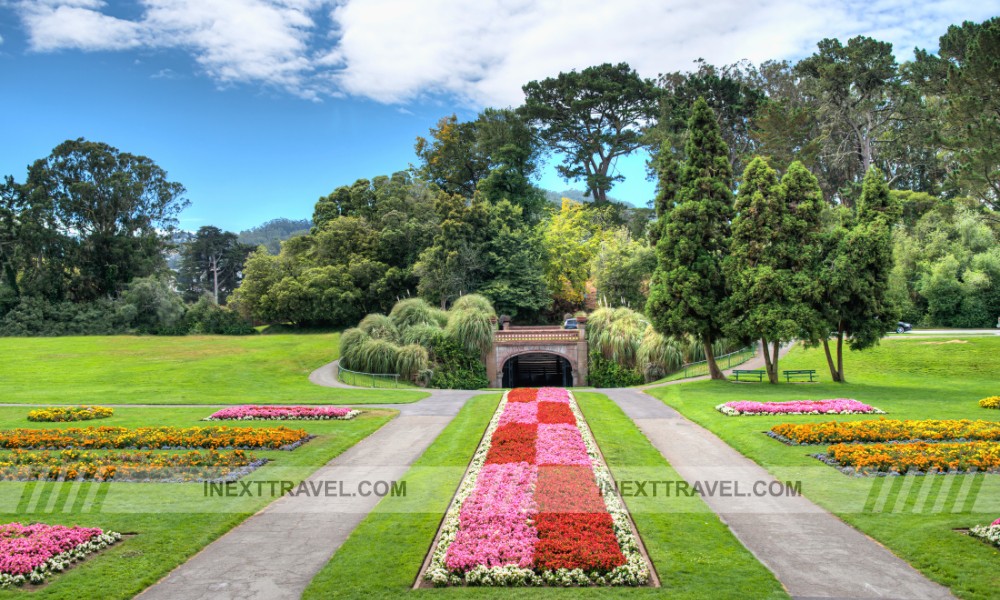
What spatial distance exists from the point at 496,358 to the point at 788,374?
55.5 feet

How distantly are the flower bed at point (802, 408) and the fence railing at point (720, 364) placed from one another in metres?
11.9

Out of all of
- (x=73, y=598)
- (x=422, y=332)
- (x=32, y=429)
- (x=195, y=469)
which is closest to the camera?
(x=73, y=598)

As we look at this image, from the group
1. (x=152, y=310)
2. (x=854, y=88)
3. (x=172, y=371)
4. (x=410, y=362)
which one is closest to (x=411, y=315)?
(x=410, y=362)

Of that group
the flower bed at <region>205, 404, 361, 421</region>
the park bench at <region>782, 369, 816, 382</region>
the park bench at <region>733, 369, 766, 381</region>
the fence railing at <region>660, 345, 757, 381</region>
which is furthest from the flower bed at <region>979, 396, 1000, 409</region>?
the flower bed at <region>205, 404, 361, 421</region>

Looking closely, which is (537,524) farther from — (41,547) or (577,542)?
(41,547)

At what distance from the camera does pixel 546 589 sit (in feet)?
27.8

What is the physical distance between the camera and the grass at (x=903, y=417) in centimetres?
934

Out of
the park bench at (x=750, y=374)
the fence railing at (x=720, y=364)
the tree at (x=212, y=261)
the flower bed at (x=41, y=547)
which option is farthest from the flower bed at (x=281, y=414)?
the tree at (x=212, y=261)

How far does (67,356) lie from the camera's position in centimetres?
3969

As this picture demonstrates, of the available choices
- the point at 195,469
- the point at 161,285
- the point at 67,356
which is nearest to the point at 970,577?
the point at 195,469

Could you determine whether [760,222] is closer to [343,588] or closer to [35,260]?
[343,588]

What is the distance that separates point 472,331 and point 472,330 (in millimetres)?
68

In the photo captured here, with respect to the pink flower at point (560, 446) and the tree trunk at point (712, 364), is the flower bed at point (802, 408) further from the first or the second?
the tree trunk at point (712, 364)

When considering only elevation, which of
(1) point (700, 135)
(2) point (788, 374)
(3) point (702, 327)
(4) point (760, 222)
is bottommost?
(2) point (788, 374)
